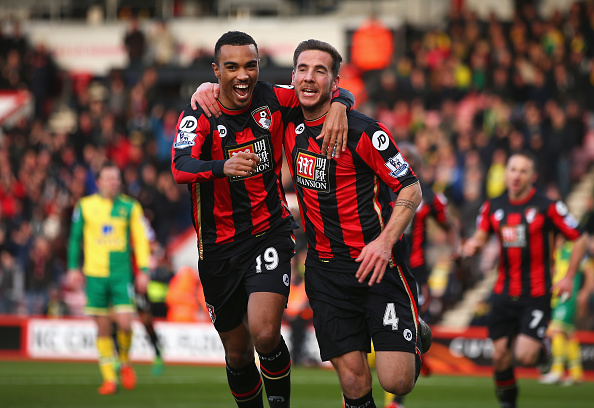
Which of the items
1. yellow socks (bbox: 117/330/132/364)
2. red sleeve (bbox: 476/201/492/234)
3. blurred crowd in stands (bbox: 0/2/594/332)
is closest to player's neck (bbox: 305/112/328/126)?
red sleeve (bbox: 476/201/492/234)

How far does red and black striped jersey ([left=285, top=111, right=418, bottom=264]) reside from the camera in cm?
625

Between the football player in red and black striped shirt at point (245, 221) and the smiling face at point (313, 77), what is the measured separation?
0.43 meters

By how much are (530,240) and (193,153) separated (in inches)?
164

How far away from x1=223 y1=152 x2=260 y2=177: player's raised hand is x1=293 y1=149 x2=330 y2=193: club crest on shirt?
0.54 m

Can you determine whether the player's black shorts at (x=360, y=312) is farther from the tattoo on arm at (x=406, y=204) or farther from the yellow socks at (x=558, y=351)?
the yellow socks at (x=558, y=351)

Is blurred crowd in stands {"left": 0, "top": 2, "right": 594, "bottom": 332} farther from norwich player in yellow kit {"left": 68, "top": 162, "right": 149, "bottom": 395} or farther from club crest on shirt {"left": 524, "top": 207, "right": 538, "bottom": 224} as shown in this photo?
club crest on shirt {"left": 524, "top": 207, "right": 538, "bottom": 224}

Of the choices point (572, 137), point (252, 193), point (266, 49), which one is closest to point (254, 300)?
point (252, 193)

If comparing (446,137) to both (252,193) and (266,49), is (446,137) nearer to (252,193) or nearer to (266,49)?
(266,49)

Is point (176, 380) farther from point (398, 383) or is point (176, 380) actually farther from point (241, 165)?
point (241, 165)

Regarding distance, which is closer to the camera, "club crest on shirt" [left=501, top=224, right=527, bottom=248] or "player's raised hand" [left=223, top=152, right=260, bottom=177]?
"player's raised hand" [left=223, top=152, right=260, bottom=177]

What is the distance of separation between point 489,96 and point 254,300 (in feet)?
41.4

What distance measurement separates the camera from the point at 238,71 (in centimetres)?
658

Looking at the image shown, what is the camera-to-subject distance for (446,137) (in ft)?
58.6

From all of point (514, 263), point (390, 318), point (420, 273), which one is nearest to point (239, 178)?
point (390, 318)
